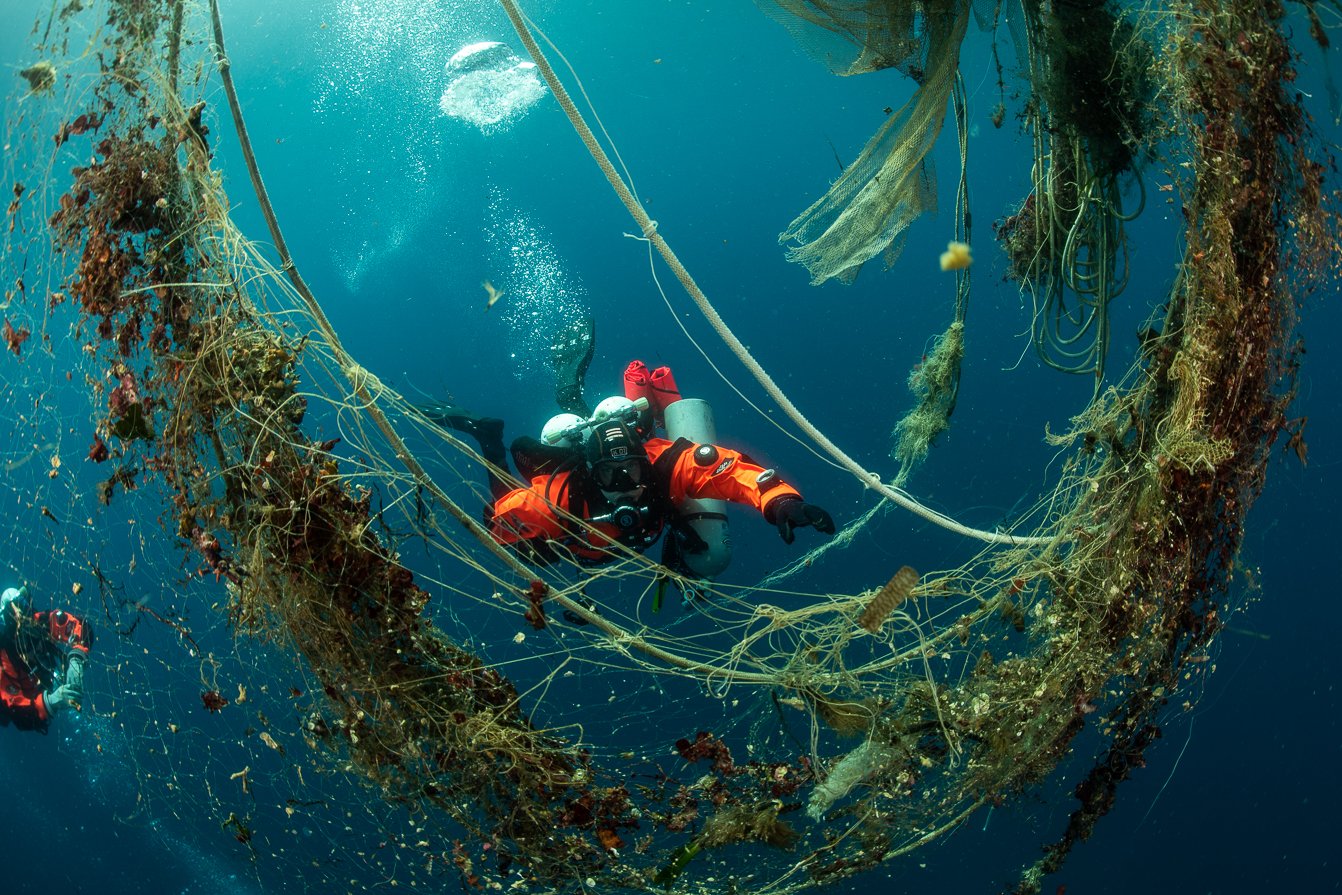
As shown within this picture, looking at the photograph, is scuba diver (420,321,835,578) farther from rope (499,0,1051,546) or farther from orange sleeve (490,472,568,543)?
rope (499,0,1051,546)

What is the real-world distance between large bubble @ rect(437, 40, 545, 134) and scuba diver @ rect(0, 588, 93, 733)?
5408mm

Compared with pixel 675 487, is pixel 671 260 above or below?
above

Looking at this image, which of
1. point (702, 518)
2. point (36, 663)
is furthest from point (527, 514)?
point (36, 663)

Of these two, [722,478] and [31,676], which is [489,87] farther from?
[31,676]

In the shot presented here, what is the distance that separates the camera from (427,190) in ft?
23.8

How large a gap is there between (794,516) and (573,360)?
343 cm

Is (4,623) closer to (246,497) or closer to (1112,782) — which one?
(246,497)

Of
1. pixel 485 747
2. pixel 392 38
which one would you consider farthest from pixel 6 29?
pixel 485 747

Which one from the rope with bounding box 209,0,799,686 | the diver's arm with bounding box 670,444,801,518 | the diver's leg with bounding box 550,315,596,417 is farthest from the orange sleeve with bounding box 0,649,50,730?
the rope with bounding box 209,0,799,686

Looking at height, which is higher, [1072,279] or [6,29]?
[6,29]

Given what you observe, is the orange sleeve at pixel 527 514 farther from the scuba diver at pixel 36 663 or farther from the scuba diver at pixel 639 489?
the scuba diver at pixel 36 663

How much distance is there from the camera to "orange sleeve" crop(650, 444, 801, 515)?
14.1 ft

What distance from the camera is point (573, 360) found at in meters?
6.93

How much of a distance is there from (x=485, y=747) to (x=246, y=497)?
42.3 inches
